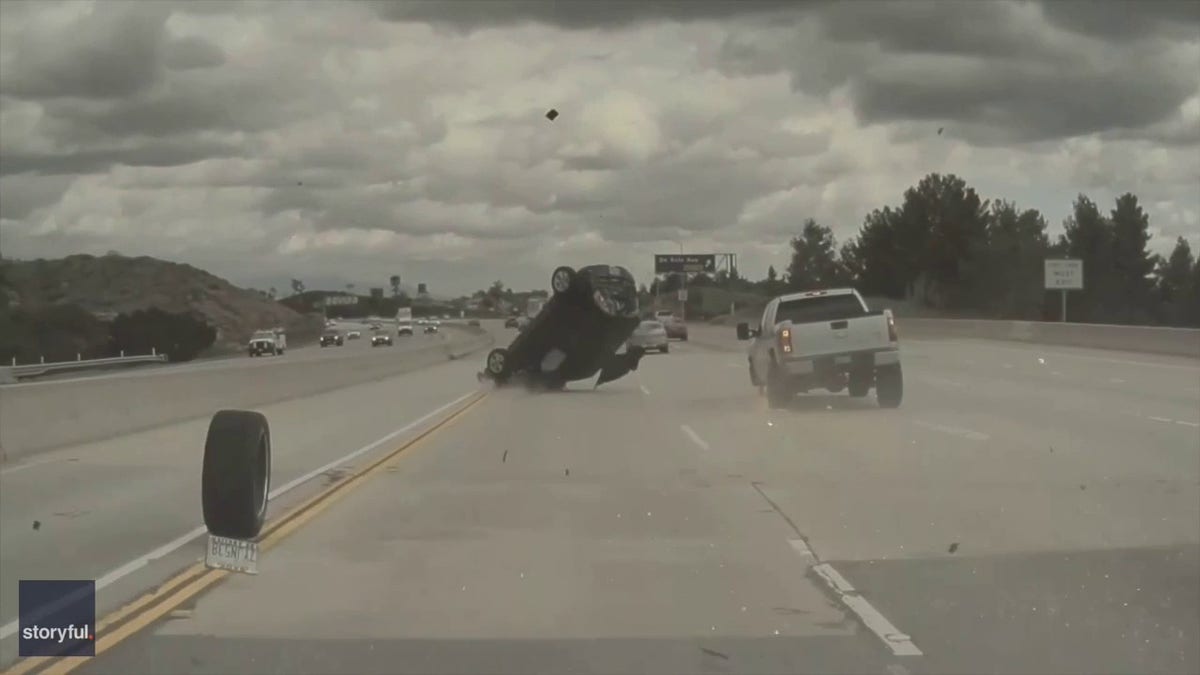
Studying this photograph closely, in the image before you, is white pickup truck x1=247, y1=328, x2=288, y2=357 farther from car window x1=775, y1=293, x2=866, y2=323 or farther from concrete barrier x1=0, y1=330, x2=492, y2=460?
car window x1=775, y1=293, x2=866, y2=323

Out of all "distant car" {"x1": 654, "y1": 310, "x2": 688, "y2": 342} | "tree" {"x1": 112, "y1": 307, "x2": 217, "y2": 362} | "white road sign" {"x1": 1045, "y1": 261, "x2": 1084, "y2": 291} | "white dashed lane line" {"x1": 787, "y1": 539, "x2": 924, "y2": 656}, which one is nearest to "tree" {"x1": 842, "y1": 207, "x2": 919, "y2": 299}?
"tree" {"x1": 112, "y1": 307, "x2": 217, "y2": 362}

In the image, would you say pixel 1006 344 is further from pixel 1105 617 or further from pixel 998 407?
pixel 1105 617

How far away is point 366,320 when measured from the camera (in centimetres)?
14612

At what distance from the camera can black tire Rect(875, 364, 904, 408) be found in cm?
2550

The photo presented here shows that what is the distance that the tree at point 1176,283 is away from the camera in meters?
60.8

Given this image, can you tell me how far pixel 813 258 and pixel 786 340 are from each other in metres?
8.97

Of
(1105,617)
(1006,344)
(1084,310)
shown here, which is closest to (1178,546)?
(1105,617)

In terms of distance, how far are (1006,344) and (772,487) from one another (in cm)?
4289

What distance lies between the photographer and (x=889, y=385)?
25.7 metres

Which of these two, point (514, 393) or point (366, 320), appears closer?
point (514, 393)

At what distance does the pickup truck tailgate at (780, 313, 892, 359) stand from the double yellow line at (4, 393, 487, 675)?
11.7 metres

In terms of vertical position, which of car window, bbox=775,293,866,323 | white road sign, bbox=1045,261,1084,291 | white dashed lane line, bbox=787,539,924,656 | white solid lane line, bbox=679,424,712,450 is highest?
white road sign, bbox=1045,261,1084,291

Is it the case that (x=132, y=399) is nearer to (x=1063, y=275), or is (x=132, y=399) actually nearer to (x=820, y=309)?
(x=820, y=309)

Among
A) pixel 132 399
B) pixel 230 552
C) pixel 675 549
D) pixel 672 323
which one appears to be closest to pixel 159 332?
pixel 132 399
